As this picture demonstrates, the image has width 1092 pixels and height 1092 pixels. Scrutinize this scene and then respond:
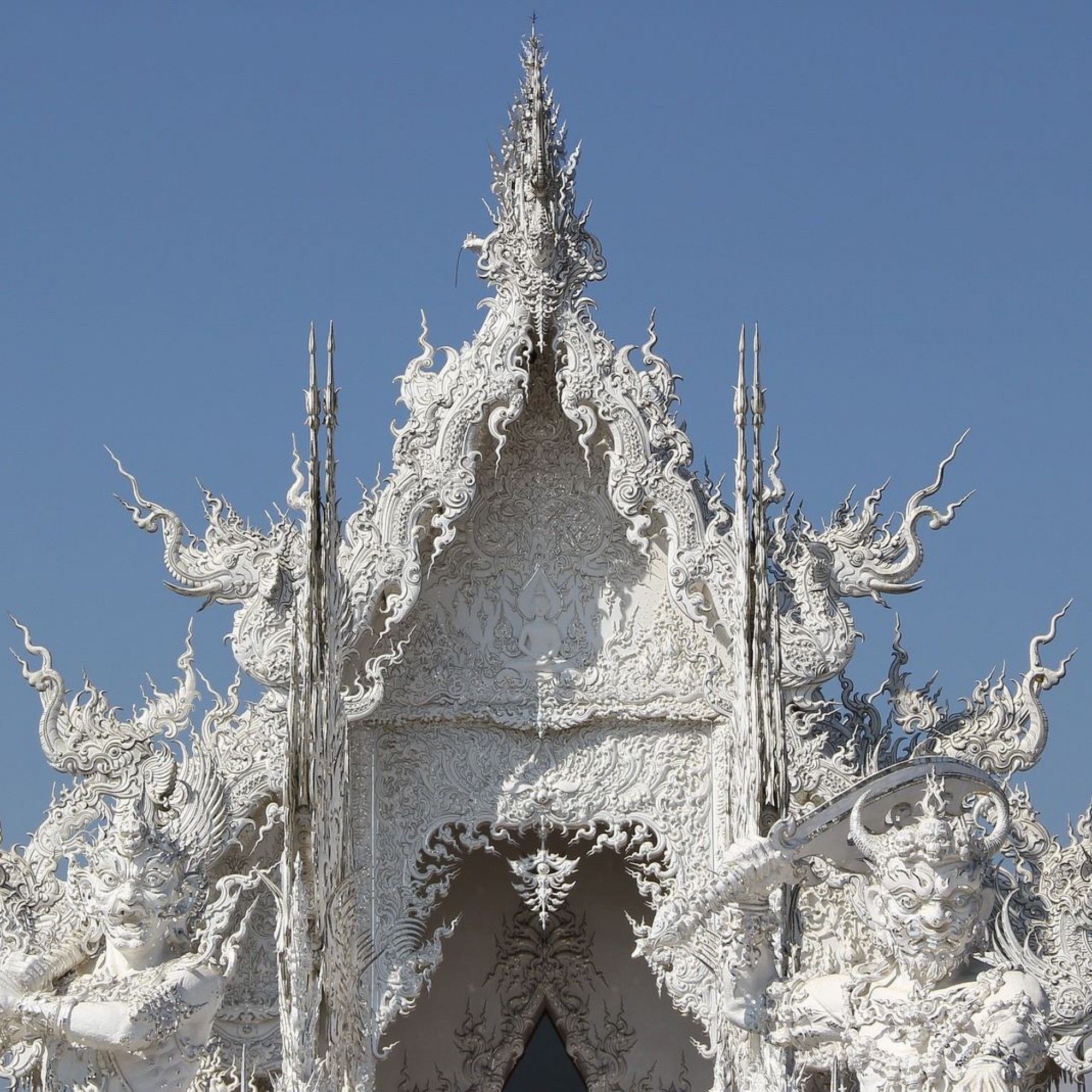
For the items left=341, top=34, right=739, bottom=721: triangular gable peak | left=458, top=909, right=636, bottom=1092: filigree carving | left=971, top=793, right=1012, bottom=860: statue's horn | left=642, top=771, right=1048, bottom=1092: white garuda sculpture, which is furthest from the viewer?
left=458, top=909, right=636, bottom=1092: filigree carving

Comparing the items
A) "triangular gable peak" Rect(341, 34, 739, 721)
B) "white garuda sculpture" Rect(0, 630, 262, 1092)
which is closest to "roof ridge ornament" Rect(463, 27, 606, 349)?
"triangular gable peak" Rect(341, 34, 739, 721)

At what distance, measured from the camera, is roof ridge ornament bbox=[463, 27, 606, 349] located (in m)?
Result: 11.7

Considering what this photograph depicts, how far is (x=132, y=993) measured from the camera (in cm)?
1007

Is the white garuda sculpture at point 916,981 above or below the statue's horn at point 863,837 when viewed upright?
below

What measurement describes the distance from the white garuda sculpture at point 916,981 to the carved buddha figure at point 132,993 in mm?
2098

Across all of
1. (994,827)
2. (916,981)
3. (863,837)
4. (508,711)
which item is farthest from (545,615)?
(916,981)

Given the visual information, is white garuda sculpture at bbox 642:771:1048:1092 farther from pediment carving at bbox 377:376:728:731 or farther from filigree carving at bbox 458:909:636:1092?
filigree carving at bbox 458:909:636:1092

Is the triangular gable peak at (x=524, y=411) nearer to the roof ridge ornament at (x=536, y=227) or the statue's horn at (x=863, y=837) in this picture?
the roof ridge ornament at (x=536, y=227)

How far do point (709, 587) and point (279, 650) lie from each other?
1.89 m

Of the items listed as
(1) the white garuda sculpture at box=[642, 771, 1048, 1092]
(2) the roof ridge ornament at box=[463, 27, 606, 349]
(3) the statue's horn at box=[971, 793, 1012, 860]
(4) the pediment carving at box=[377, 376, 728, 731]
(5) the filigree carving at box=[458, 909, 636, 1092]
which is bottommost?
(1) the white garuda sculpture at box=[642, 771, 1048, 1092]

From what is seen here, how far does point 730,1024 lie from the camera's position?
1077 centimetres

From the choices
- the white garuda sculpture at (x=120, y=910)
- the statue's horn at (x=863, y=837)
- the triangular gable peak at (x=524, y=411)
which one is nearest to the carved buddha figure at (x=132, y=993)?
the white garuda sculpture at (x=120, y=910)

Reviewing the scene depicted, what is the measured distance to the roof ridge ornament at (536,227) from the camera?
1173 cm

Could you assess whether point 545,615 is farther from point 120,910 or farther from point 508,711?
point 120,910
